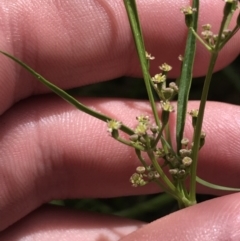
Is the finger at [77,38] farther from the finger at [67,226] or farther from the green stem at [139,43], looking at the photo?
the finger at [67,226]

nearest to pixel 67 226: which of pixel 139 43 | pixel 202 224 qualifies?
pixel 202 224

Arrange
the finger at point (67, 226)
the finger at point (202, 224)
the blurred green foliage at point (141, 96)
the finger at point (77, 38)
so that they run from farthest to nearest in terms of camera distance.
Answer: the blurred green foliage at point (141, 96), the finger at point (67, 226), the finger at point (77, 38), the finger at point (202, 224)

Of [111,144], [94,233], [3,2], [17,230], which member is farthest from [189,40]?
[17,230]

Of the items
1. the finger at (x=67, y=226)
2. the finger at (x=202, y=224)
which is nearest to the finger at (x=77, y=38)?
the finger at (x=67, y=226)

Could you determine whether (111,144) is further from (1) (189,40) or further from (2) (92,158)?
(1) (189,40)

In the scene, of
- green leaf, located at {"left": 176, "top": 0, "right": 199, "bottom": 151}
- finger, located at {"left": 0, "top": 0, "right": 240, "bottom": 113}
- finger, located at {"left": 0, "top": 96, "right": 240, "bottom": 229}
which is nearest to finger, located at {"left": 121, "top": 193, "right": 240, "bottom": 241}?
green leaf, located at {"left": 176, "top": 0, "right": 199, "bottom": 151}

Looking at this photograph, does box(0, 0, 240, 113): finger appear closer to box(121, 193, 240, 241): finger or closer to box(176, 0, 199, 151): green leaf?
box(176, 0, 199, 151): green leaf
